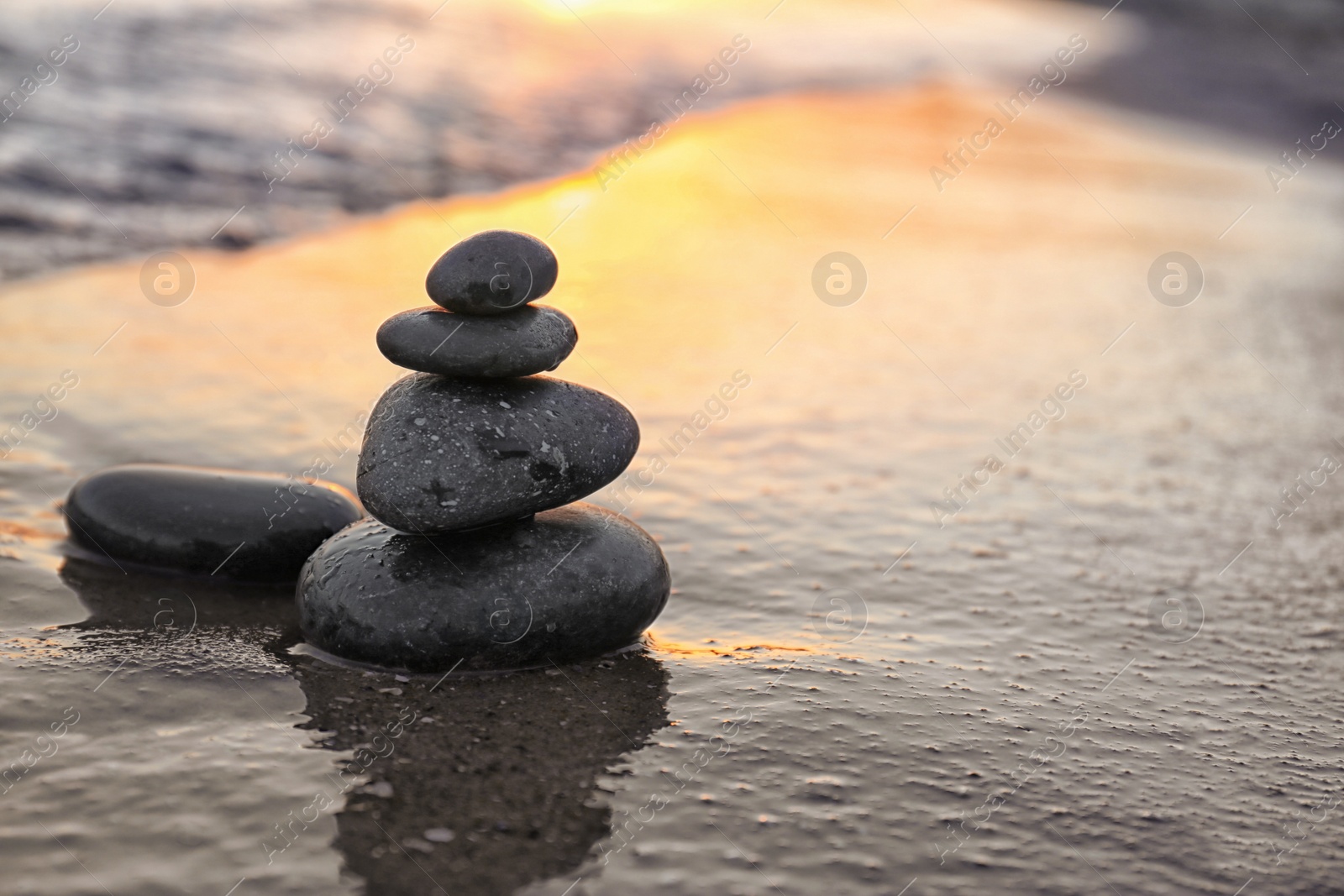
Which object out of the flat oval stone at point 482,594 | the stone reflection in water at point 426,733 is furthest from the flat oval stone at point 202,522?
the flat oval stone at point 482,594

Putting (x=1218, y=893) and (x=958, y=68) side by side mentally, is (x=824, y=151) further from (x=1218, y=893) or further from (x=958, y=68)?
(x=1218, y=893)

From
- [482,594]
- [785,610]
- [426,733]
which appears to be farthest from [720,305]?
[426,733]

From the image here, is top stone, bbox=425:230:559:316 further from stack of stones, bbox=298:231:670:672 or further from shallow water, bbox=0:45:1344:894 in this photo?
shallow water, bbox=0:45:1344:894

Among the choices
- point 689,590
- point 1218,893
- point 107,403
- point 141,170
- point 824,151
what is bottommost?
point 1218,893

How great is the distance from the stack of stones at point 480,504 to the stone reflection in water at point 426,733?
4.8 inches

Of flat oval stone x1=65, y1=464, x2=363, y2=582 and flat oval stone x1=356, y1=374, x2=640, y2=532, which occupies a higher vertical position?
flat oval stone x1=356, y1=374, x2=640, y2=532

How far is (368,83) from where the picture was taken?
52.3 ft

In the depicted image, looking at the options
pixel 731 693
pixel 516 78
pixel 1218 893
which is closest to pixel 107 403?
pixel 731 693

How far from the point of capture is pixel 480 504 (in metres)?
4.22

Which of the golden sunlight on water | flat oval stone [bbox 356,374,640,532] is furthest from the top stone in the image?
the golden sunlight on water

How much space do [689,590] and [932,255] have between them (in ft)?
21.5

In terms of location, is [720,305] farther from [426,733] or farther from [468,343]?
[426,733]

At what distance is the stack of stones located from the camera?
4.16 metres

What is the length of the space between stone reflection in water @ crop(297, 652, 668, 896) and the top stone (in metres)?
1.26
